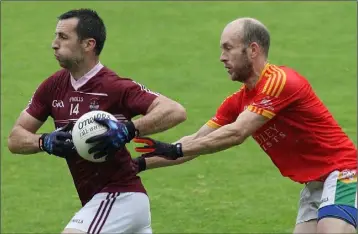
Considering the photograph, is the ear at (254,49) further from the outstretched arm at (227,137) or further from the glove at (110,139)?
the glove at (110,139)

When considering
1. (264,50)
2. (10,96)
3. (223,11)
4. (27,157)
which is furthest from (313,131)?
(223,11)

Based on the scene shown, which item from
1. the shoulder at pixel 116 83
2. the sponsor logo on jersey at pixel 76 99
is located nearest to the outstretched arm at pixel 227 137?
the shoulder at pixel 116 83

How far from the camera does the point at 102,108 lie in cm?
750

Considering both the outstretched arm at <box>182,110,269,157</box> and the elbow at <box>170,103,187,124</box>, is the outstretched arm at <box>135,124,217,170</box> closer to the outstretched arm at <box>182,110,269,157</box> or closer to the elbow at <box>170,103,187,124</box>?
the outstretched arm at <box>182,110,269,157</box>

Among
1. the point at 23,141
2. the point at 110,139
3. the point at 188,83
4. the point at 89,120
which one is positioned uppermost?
the point at 89,120

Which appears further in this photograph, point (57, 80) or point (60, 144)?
point (57, 80)

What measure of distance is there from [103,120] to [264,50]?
1.74 meters

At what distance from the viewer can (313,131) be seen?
7906mm

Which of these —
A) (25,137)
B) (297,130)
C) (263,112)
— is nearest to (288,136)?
(297,130)

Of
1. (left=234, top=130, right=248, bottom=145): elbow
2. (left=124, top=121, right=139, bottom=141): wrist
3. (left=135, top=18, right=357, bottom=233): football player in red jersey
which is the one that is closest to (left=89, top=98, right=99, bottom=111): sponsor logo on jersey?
(left=124, top=121, right=139, bottom=141): wrist

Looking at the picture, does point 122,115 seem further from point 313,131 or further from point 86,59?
point 313,131

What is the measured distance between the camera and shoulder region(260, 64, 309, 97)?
7.79 m

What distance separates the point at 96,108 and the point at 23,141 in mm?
741

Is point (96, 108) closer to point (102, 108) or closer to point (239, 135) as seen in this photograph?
point (102, 108)
